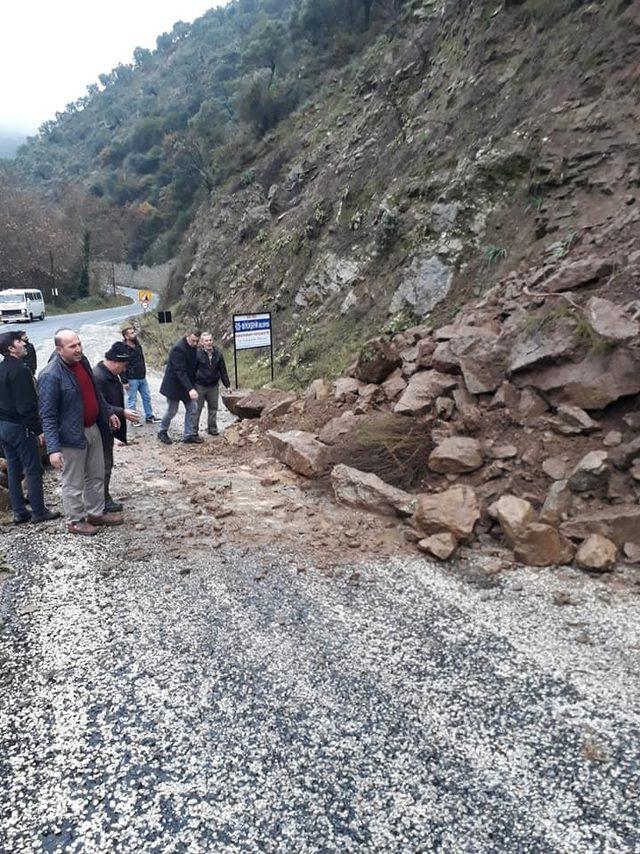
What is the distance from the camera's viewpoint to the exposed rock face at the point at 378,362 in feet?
26.3

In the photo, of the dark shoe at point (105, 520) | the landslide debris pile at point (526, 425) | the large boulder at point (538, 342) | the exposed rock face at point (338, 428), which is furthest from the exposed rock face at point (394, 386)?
the dark shoe at point (105, 520)

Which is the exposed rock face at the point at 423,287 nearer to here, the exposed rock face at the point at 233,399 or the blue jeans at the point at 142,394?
the exposed rock face at the point at 233,399

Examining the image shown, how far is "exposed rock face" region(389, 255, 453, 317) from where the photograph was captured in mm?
10289

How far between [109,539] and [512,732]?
3.91 meters

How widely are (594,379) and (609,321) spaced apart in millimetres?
686

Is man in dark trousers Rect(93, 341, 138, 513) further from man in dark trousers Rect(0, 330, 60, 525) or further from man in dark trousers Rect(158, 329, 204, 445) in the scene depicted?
man in dark trousers Rect(158, 329, 204, 445)

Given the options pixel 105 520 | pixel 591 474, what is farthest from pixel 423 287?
pixel 105 520

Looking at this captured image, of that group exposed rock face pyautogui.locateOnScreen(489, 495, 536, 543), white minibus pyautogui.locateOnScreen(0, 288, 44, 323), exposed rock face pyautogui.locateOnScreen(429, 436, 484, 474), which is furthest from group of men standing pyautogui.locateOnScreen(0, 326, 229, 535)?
white minibus pyautogui.locateOnScreen(0, 288, 44, 323)

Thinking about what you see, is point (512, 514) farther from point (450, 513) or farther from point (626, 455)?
point (626, 455)

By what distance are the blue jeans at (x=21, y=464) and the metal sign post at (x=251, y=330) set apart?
6199mm

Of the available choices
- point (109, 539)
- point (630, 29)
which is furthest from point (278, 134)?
point (109, 539)

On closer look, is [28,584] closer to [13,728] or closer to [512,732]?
[13,728]

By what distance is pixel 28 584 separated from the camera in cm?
461

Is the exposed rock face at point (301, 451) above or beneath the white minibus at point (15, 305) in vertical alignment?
beneath
